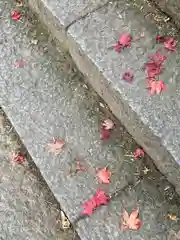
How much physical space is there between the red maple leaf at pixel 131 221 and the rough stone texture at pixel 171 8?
1.21 metres

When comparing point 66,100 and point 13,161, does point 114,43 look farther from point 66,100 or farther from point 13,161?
point 13,161

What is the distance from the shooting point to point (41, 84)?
3.04 metres

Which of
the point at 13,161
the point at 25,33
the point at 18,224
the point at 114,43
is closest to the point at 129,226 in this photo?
the point at 18,224

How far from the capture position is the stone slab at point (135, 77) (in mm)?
2426

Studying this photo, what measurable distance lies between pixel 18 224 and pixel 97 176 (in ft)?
1.92

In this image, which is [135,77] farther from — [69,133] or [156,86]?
[69,133]

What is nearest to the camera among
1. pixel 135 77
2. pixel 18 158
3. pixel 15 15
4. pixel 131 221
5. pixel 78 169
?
pixel 131 221

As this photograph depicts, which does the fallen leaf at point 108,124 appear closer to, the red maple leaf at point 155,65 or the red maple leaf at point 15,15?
the red maple leaf at point 155,65

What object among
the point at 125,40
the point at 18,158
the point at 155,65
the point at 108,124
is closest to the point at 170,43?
the point at 155,65

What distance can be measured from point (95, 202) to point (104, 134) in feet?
1.48

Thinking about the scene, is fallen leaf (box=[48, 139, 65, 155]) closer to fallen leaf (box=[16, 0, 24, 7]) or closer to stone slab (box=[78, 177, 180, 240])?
stone slab (box=[78, 177, 180, 240])

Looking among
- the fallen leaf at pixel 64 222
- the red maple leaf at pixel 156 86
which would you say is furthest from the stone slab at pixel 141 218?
the red maple leaf at pixel 156 86

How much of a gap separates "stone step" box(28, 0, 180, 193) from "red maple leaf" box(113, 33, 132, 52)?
0.03m

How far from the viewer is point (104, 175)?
8.69ft
